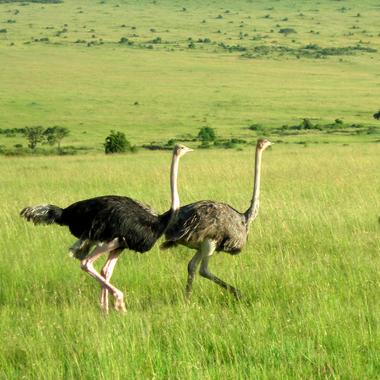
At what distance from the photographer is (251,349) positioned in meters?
Answer: 3.63

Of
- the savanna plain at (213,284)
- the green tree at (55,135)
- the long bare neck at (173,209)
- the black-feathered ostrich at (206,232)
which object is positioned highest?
the long bare neck at (173,209)

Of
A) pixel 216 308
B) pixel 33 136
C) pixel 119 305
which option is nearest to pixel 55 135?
pixel 33 136

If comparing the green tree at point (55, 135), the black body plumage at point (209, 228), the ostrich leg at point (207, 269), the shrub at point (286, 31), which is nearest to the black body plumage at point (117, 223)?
Result: the black body plumage at point (209, 228)

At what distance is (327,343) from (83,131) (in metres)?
38.0

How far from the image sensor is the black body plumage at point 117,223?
488cm

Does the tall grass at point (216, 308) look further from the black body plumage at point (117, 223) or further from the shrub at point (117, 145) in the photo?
the shrub at point (117, 145)

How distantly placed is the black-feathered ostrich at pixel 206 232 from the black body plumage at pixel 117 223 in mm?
269

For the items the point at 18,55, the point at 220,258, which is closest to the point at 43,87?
the point at 18,55

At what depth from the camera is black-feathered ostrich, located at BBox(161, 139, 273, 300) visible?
5137 millimetres

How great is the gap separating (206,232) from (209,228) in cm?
4

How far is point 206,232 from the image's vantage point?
5133mm

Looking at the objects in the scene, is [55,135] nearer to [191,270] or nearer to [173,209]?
[191,270]

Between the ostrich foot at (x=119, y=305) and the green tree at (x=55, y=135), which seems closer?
the ostrich foot at (x=119, y=305)

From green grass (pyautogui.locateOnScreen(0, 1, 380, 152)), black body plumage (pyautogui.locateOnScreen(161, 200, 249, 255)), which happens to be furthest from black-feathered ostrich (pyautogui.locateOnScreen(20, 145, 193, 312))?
green grass (pyautogui.locateOnScreen(0, 1, 380, 152))
